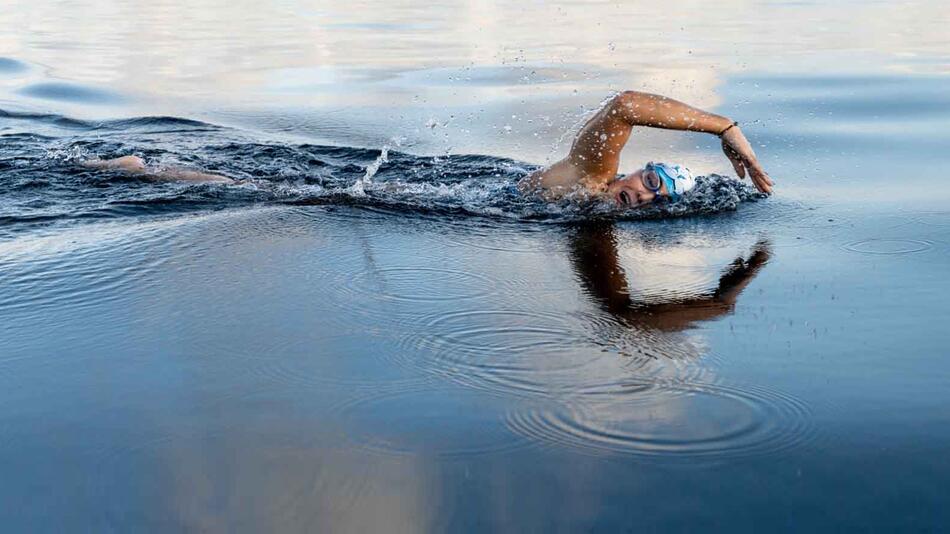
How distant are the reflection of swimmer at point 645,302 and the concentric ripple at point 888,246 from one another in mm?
444

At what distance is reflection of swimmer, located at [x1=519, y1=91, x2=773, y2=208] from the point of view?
20.1 ft

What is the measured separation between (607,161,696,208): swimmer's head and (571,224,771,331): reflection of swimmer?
2.27ft

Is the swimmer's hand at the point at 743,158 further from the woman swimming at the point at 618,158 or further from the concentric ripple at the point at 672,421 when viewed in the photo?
the concentric ripple at the point at 672,421

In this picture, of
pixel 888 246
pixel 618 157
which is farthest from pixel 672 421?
pixel 618 157

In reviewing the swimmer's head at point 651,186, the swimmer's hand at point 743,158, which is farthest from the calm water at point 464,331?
the swimmer's hand at point 743,158

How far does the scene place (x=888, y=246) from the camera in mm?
5535

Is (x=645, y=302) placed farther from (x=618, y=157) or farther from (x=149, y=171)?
(x=149, y=171)

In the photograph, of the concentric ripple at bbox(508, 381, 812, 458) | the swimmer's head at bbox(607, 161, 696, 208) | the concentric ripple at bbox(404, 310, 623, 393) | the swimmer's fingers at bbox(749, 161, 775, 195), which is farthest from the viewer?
the swimmer's head at bbox(607, 161, 696, 208)

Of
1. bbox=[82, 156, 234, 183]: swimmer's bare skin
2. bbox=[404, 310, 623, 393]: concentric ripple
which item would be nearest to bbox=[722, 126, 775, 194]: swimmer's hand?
bbox=[404, 310, 623, 393]: concentric ripple

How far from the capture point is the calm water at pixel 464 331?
119 inches

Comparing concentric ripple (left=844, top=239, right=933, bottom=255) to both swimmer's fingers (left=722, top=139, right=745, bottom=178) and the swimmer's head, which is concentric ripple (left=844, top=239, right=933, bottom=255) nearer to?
swimmer's fingers (left=722, top=139, right=745, bottom=178)

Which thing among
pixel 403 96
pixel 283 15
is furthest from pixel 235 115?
pixel 283 15

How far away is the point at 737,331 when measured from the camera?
427 cm

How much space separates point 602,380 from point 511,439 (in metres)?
0.56
